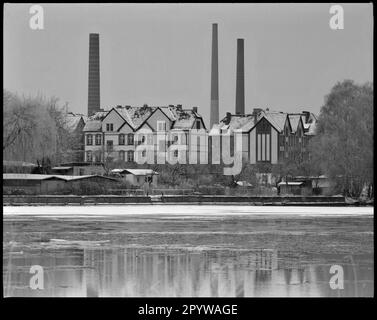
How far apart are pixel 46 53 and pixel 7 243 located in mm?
52710

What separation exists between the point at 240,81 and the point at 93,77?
50.8 feet

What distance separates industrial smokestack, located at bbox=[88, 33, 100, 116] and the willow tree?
40.4m

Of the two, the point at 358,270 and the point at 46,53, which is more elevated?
the point at 46,53

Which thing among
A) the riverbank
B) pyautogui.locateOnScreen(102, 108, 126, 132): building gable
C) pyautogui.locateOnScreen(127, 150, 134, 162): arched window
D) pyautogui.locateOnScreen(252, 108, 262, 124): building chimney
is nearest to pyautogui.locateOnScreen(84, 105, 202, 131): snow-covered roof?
pyautogui.locateOnScreen(102, 108, 126, 132): building gable

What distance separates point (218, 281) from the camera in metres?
13.2

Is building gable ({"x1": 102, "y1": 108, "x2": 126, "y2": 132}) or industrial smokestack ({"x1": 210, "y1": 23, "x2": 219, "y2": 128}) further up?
industrial smokestack ({"x1": 210, "y1": 23, "x2": 219, "y2": 128})

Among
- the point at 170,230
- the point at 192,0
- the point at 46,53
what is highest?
the point at 46,53

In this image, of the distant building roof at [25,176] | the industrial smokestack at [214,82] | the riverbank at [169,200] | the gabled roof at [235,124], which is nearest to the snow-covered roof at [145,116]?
the industrial smokestack at [214,82]

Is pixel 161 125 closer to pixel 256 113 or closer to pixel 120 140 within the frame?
pixel 120 140

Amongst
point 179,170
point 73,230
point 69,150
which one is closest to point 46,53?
point 69,150

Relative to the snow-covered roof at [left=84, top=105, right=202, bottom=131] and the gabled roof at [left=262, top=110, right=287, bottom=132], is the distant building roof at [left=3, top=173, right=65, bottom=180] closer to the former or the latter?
the snow-covered roof at [left=84, top=105, right=202, bottom=131]

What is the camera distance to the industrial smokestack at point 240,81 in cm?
9769

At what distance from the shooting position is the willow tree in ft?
166
